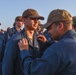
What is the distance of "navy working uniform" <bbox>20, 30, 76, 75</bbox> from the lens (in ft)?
10.6

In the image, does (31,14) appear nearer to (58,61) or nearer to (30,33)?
(30,33)

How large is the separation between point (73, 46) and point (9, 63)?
1.41 m

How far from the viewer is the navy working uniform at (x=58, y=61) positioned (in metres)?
3.22

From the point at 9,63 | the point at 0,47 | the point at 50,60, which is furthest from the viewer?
the point at 0,47

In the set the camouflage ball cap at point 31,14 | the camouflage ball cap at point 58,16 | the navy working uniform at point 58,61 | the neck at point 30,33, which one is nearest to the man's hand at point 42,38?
the neck at point 30,33

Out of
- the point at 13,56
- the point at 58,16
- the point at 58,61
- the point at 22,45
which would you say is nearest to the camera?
the point at 58,61

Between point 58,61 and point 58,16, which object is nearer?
point 58,61

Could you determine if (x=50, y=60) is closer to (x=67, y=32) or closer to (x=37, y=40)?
(x=67, y=32)

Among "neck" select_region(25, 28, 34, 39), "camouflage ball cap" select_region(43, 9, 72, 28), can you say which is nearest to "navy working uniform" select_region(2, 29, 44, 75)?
Answer: "neck" select_region(25, 28, 34, 39)

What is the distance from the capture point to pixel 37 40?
15.6ft

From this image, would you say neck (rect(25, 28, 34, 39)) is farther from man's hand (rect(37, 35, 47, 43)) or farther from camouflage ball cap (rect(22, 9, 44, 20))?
camouflage ball cap (rect(22, 9, 44, 20))

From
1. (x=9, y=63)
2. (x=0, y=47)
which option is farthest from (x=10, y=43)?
(x=0, y=47)

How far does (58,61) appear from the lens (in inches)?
127

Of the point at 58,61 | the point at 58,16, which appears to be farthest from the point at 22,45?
the point at 58,61
